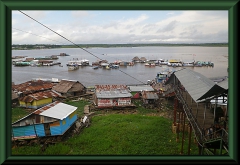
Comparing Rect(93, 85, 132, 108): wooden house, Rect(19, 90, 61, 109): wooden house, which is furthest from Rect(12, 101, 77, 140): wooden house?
Rect(19, 90, 61, 109): wooden house

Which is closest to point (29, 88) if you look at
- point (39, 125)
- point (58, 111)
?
point (58, 111)

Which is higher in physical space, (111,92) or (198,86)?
(198,86)

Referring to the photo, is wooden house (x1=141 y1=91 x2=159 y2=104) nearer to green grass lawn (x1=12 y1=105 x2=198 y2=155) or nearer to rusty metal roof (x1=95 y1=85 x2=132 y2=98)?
rusty metal roof (x1=95 y1=85 x2=132 y2=98)

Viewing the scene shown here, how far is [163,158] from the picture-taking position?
1.56 meters

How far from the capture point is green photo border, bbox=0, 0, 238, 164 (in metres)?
1.53

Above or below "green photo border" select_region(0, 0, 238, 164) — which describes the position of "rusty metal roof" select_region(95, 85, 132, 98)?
below

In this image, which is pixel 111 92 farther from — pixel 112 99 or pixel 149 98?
pixel 149 98

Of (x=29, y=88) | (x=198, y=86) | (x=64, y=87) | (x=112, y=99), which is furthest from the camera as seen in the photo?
(x=64, y=87)

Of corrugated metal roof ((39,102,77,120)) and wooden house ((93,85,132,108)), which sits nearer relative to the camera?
corrugated metal roof ((39,102,77,120))
